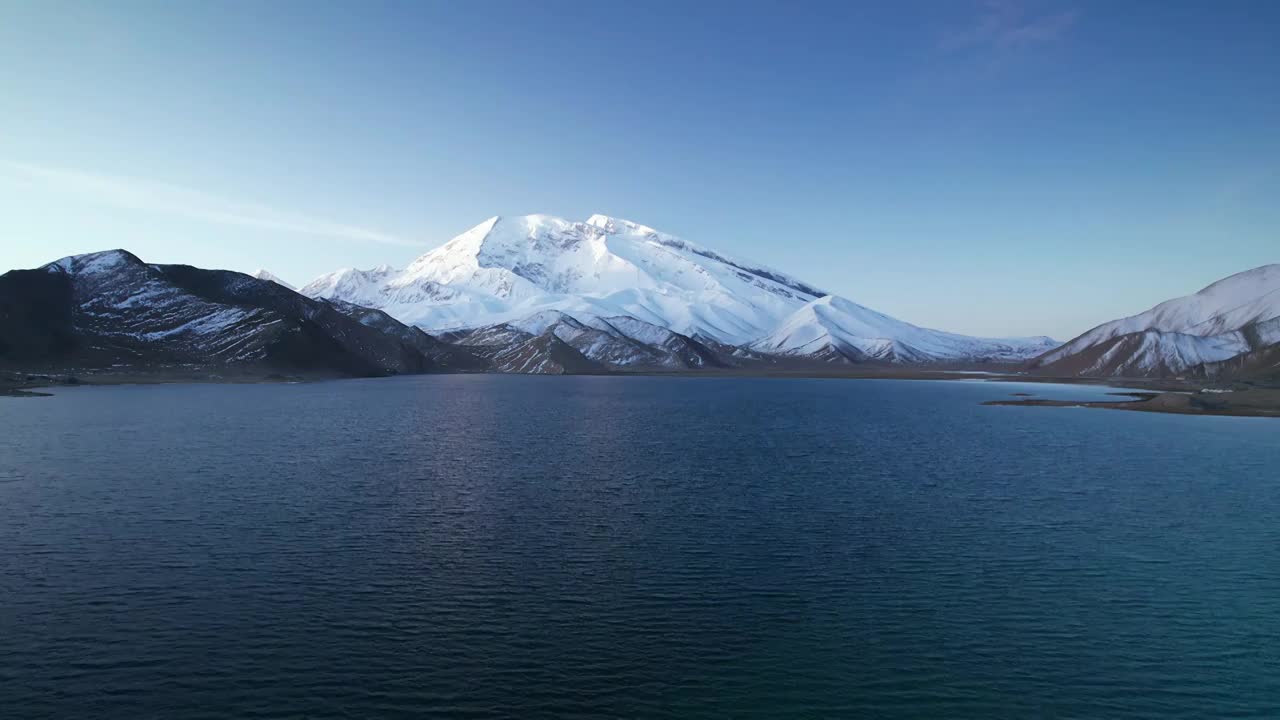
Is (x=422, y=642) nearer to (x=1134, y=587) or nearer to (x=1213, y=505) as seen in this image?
(x=1134, y=587)

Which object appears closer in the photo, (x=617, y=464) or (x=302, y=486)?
(x=302, y=486)

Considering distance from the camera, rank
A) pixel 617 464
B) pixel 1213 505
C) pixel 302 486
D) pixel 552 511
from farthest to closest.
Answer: pixel 617 464 → pixel 302 486 → pixel 1213 505 → pixel 552 511

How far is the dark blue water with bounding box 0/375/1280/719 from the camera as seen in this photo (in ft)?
87.9

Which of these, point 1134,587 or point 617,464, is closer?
point 1134,587

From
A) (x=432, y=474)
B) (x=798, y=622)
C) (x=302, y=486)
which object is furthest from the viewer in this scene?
(x=432, y=474)

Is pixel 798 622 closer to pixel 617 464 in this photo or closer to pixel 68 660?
pixel 68 660

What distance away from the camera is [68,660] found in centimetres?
2817

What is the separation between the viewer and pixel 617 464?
→ 78.6 meters

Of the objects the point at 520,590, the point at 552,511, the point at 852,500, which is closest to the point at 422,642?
the point at 520,590

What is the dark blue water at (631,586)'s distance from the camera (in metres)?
26.8

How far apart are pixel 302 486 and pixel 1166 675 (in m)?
56.4

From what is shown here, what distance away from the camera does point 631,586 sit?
37.8 meters

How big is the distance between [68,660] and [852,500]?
157 ft

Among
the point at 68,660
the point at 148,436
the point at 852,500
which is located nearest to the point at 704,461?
the point at 852,500
